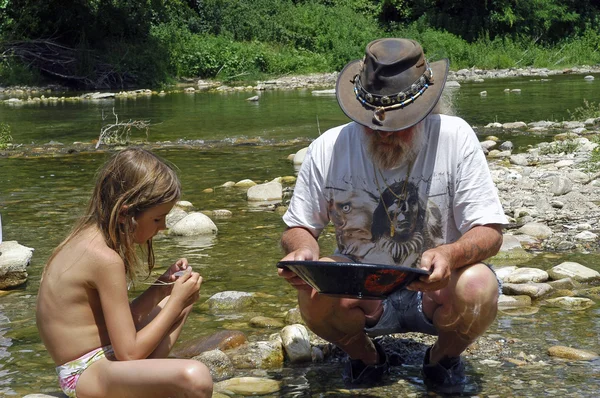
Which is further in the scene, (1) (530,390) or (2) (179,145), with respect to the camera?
(2) (179,145)

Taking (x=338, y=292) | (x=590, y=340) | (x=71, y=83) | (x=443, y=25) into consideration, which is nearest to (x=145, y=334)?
(x=338, y=292)

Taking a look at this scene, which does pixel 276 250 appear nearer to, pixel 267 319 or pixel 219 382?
pixel 267 319

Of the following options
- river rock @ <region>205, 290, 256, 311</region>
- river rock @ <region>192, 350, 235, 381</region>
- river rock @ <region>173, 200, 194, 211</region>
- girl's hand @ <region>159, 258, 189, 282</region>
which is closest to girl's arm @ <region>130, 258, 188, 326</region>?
girl's hand @ <region>159, 258, 189, 282</region>

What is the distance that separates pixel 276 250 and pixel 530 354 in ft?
8.10

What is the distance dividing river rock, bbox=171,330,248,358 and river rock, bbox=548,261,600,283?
5.98 ft

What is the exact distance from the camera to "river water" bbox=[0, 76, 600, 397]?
3.50m

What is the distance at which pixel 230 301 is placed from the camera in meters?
4.55

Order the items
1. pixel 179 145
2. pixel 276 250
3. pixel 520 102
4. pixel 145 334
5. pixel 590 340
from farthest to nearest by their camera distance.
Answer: pixel 520 102 < pixel 179 145 < pixel 276 250 < pixel 590 340 < pixel 145 334

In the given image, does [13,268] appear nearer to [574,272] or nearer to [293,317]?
[293,317]

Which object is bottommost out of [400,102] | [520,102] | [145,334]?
[520,102]

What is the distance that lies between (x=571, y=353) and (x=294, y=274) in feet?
4.20

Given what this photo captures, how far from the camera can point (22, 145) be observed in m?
12.7

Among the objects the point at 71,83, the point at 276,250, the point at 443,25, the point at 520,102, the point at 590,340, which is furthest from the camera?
the point at 443,25

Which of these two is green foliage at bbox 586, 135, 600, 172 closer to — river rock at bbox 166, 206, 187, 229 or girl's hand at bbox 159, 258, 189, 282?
river rock at bbox 166, 206, 187, 229
